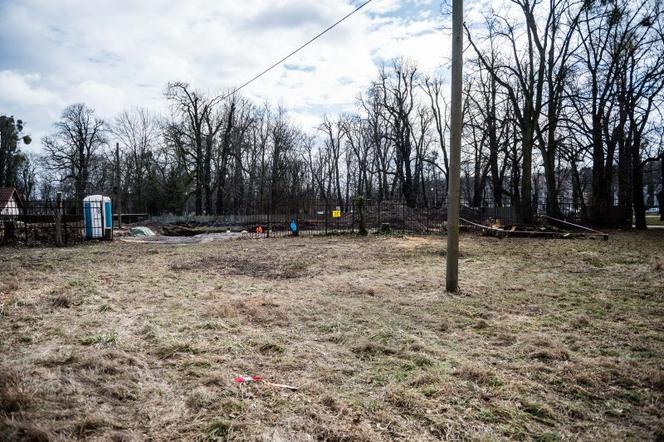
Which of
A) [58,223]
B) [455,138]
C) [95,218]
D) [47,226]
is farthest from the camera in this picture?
[95,218]

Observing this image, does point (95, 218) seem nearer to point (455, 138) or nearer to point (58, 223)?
point (58, 223)

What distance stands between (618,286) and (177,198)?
4117 cm

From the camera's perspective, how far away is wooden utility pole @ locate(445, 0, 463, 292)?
6227mm

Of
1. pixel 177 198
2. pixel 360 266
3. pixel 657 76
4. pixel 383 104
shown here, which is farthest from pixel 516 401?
pixel 177 198

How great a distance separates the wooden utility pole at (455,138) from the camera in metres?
6.23

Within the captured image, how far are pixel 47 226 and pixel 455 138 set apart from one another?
54.3ft

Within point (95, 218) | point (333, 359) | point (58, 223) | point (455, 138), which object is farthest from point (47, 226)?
point (333, 359)

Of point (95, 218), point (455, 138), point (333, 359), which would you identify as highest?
point (455, 138)

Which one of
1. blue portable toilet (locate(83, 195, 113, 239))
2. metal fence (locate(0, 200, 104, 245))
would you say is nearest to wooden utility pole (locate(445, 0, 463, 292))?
metal fence (locate(0, 200, 104, 245))

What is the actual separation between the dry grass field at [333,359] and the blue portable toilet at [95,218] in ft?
33.2

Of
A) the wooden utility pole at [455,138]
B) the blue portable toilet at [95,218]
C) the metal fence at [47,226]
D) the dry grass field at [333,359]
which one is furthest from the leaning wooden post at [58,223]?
the wooden utility pole at [455,138]

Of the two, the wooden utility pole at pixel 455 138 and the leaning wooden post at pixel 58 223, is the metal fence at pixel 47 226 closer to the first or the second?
the leaning wooden post at pixel 58 223

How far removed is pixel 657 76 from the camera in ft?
64.2

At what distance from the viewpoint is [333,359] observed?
341cm
